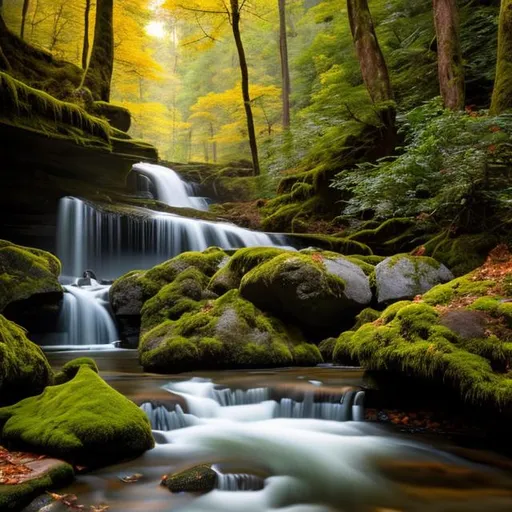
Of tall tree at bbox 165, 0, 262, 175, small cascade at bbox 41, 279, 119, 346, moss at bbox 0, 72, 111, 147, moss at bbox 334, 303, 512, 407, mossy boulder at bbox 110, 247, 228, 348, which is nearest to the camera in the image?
moss at bbox 334, 303, 512, 407

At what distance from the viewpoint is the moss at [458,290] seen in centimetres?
471

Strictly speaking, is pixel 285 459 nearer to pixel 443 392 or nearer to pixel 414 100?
pixel 443 392

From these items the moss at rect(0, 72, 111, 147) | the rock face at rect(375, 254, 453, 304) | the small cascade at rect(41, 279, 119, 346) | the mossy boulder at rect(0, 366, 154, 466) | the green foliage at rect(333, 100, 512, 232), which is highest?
the moss at rect(0, 72, 111, 147)

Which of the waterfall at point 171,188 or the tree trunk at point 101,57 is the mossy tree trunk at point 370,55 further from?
→ the waterfall at point 171,188

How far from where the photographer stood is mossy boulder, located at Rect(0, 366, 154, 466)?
3.23 metres

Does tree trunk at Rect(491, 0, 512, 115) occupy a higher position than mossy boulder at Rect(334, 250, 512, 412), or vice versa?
tree trunk at Rect(491, 0, 512, 115)

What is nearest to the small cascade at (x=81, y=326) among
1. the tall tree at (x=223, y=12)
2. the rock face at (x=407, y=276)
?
the rock face at (x=407, y=276)

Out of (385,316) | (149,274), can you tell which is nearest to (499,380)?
(385,316)

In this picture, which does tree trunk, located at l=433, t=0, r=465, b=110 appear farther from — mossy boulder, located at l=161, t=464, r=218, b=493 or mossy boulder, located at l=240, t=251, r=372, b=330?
mossy boulder, located at l=161, t=464, r=218, b=493

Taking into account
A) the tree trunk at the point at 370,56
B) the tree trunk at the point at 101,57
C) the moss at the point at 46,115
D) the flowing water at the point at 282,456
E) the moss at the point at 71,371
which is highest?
the tree trunk at the point at 101,57

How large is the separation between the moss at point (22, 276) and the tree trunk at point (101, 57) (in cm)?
931

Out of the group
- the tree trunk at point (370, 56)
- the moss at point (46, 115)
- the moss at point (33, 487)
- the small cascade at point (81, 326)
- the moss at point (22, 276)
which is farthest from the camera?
the tree trunk at point (370, 56)

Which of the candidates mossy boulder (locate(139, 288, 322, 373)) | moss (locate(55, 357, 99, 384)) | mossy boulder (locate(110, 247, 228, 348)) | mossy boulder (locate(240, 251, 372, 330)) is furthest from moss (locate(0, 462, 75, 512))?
mossy boulder (locate(110, 247, 228, 348))

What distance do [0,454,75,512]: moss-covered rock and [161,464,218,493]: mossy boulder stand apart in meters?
0.64
